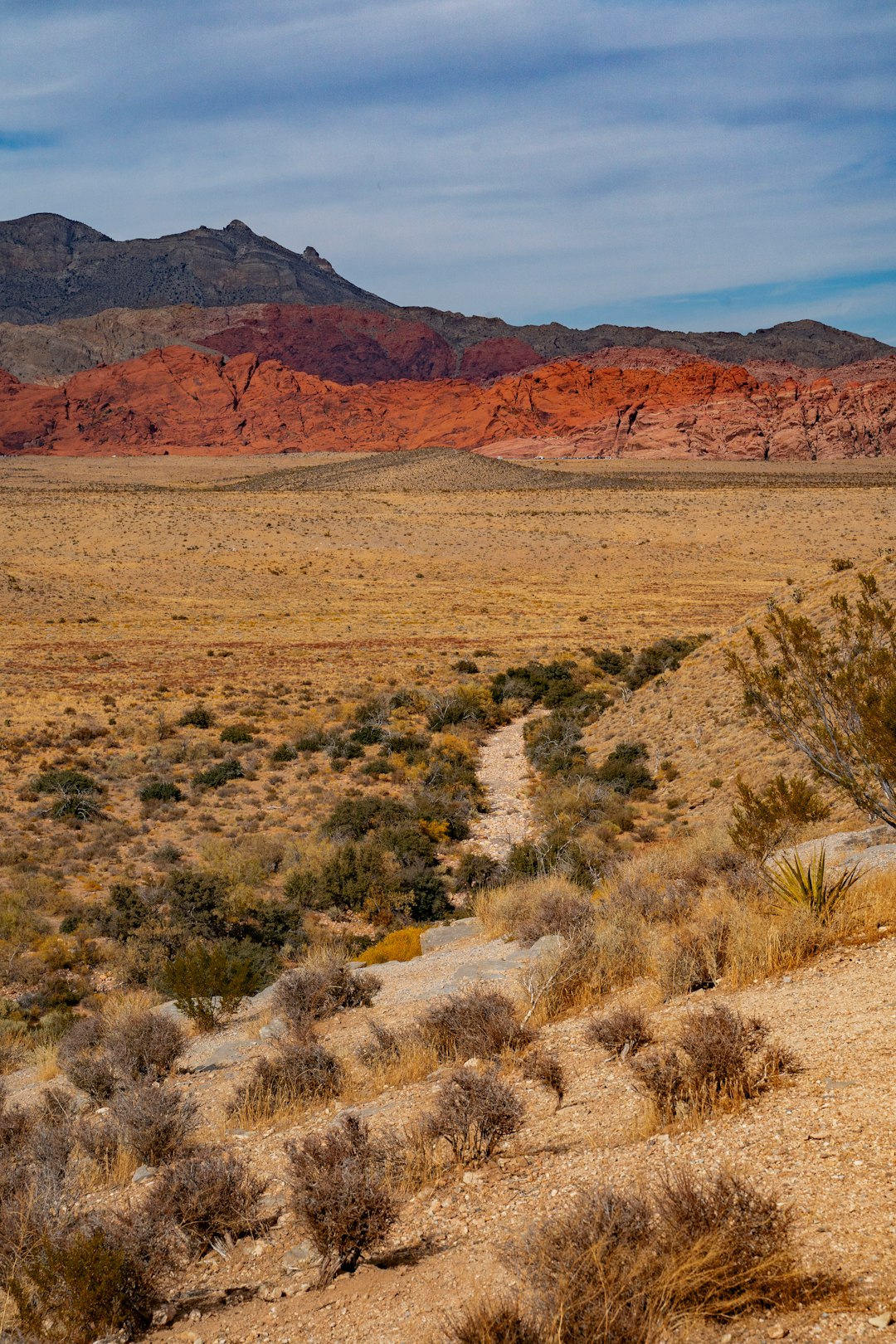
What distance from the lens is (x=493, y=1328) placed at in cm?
289

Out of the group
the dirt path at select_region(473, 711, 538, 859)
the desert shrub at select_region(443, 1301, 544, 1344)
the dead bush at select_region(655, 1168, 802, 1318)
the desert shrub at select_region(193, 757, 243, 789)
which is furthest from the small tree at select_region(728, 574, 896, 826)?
the desert shrub at select_region(193, 757, 243, 789)

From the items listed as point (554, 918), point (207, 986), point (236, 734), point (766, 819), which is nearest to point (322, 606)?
point (236, 734)

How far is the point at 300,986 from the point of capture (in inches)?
301

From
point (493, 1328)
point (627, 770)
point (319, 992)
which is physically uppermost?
point (493, 1328)

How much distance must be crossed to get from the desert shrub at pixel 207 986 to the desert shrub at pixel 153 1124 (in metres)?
2.37

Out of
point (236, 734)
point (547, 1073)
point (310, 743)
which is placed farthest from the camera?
point (236, 734)

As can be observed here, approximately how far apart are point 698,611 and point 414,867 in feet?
101

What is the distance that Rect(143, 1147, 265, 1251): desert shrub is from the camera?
13.6 feet

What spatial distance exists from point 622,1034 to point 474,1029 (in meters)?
1.12

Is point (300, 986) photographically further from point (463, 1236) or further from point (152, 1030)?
point (463, 1236)

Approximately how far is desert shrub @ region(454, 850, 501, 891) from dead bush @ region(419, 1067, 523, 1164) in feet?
26.7

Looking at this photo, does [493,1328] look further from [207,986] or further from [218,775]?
[218,775]

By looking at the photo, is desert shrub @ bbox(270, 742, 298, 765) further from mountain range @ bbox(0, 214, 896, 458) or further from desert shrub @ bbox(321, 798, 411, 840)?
mountain range @ bbox(0, 214, 896, 458)

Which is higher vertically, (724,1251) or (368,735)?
(724,1251)
